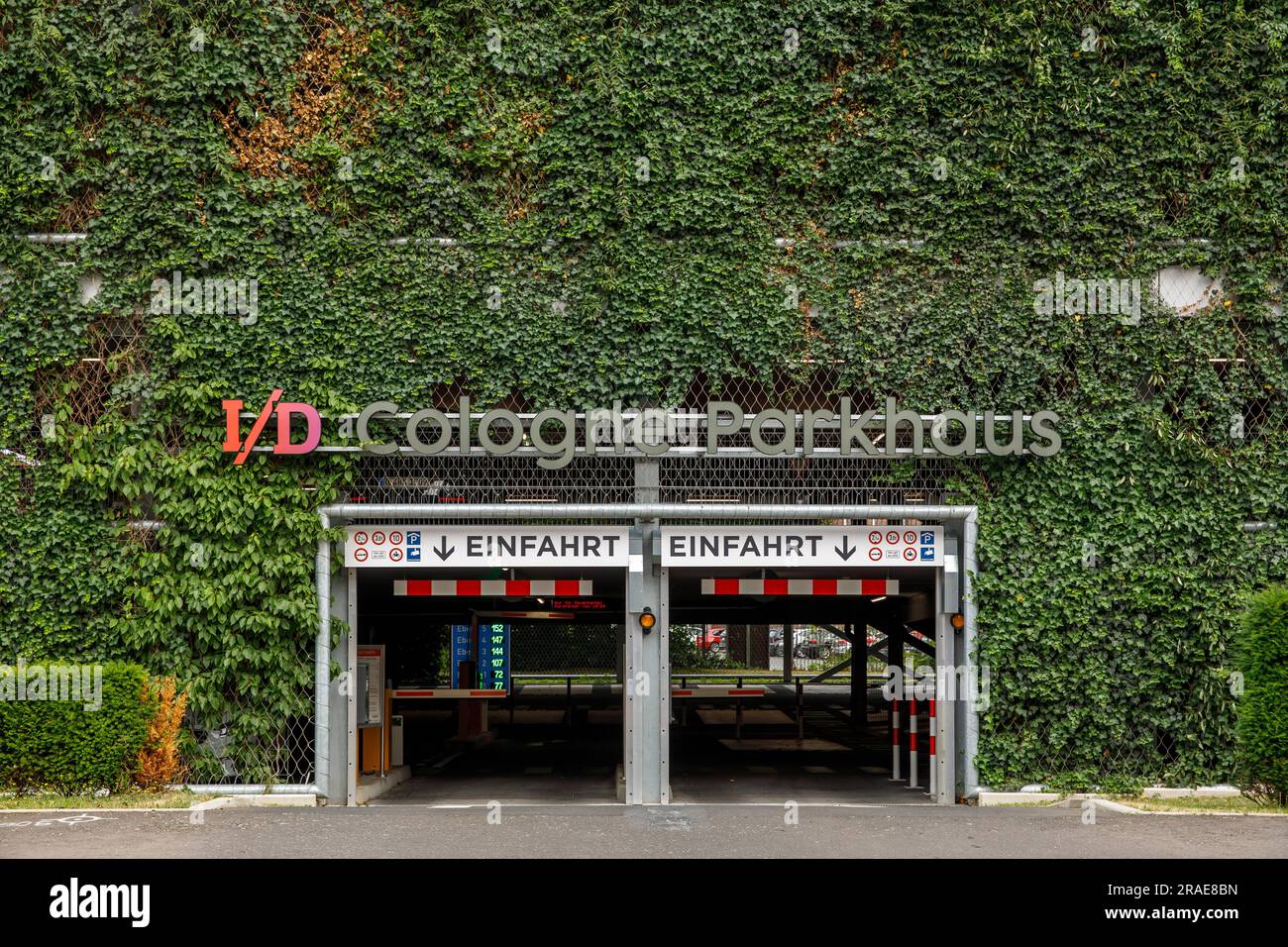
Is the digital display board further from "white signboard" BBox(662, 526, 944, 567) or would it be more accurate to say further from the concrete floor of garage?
"white signboard" BBox(662, 526, 944, 567)

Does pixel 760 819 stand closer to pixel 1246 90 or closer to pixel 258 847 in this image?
pixel 258 847

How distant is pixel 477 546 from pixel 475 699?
9.68 m

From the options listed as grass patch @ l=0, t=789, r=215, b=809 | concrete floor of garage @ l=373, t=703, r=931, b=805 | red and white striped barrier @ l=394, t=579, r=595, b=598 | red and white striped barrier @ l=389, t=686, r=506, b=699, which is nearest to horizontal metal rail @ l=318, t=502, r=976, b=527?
red and white striped barrier @ l=394, t=579, r=595, b=598

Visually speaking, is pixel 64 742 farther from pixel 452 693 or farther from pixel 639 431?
pixel 452 693

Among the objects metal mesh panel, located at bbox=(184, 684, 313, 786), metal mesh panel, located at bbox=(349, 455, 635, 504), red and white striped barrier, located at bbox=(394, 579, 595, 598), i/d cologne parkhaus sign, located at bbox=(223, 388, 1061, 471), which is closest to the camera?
i/d cologne parkhaus sign, located at bbox=(223, 388, 1061, 471)

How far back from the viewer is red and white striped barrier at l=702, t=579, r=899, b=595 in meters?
14.7

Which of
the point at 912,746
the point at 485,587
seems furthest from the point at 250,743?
the point at 912,746

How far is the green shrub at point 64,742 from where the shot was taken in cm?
1252

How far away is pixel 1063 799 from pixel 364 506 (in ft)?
25.8

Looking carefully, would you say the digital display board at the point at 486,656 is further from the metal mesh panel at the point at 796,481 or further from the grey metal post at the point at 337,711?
the metal mesh panel at the point at 796,481

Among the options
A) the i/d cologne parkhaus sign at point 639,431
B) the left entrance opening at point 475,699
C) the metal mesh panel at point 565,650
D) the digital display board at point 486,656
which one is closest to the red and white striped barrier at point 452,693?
the left entrance opening at point 475,699

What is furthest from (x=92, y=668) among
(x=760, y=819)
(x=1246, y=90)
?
(x=1246, y=90)

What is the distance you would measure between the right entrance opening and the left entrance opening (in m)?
1.32

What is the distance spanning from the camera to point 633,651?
13.7 m
